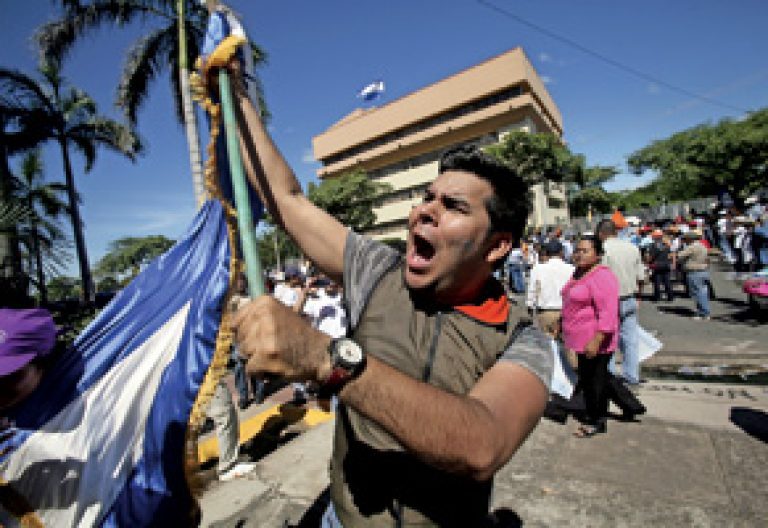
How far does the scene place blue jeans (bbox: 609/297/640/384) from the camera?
16.5ft

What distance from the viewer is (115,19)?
32.7 feet

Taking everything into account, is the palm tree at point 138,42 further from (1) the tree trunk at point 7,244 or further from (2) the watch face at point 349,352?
(2) the watch face at point 349,352

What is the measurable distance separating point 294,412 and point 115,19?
10524 mm

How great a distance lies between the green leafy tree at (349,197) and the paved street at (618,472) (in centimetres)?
3481

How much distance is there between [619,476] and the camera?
3385 mm

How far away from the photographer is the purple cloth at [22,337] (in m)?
1.58

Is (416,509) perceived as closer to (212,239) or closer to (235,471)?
(212,239)

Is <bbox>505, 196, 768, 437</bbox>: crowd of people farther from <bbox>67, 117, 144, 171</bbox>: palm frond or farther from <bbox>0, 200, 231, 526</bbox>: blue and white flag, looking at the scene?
<bbox>67, 117, 144, 171</bbox>: palm frond

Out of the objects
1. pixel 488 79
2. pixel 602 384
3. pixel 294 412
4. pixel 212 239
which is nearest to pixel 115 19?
pixel 294 412

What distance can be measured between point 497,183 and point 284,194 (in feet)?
2.87

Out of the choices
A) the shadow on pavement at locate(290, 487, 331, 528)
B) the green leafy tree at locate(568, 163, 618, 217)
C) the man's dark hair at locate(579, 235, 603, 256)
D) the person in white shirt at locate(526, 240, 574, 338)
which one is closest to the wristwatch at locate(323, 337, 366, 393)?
the shadow on pavement at locate(290, 487, 331, 528)

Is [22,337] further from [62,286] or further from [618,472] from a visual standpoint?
[62,286]

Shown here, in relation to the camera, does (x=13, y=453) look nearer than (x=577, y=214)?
Yes

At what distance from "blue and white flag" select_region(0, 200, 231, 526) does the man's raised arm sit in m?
0.62
